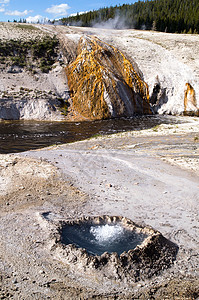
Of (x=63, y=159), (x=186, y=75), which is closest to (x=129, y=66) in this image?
(x=186, y=75)

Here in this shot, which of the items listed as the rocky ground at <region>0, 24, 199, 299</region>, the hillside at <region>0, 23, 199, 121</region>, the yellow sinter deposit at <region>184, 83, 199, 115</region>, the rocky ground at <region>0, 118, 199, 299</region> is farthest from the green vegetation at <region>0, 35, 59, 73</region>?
the rocky ground at <region>0, 118, 199, 299</region>

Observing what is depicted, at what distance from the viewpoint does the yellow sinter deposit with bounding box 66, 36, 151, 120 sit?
26.9 meters

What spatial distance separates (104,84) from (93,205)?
2200cm

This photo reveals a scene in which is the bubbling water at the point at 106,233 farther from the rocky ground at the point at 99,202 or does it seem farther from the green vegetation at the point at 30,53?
the green vegetation at the point at 30,53

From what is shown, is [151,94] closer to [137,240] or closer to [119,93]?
[119,93]

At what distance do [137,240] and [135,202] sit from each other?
1.83m

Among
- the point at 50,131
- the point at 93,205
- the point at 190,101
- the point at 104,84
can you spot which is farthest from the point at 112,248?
the point at 190,101

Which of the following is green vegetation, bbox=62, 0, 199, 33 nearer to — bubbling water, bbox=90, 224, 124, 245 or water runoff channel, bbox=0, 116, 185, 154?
water runoff channel, bbox=0, 116, 185, 154

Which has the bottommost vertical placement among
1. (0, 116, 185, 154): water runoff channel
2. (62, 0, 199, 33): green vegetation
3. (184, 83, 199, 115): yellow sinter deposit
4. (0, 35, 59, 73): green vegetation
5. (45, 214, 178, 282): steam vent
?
(0, 116, 185, 154): water runoff channel

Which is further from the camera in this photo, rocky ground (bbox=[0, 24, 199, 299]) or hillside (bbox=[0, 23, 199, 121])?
hillside (bbox=[0, 23, 199, 121])

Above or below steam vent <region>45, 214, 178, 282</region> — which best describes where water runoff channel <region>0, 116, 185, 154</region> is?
below

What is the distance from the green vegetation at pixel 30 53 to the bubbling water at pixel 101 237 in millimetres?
27797

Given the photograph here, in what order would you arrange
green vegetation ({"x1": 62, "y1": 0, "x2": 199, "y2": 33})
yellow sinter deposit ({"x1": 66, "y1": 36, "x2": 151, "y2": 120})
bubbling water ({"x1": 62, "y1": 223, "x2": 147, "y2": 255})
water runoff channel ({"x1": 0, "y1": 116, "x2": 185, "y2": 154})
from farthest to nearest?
green vegetation ({"x1": 62, "y1": 0, "x2": 199, "y2": 33}), yellow sinter deposit ({"x1": 66, "y1": 36, "x2": 151, "y2": 120}), water runoff channel ({"x1": 0, "y1": 116, "x2": 185, "y2": 154}), bubbling water ({"x1": 62, "y1": 223, "x2": 147, "y2": 255})

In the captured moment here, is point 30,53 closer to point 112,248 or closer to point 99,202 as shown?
point 99,202
